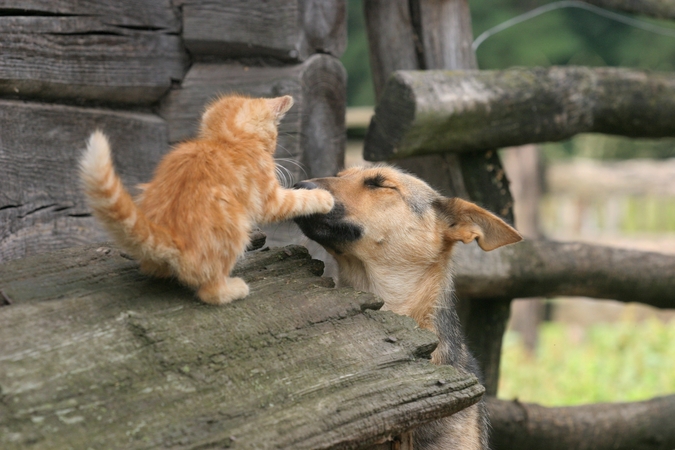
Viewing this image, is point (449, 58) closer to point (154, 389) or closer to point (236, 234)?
point (236, 234)

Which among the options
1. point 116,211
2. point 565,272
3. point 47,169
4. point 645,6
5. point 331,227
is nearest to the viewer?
point 116,211

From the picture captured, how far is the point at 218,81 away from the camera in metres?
4.36

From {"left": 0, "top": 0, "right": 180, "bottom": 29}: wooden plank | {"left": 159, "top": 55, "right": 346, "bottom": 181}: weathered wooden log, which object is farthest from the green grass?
{"left": 0, "top": 0, "right": 180, "bottom": 29}: wooden plank

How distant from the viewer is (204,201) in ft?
8.43

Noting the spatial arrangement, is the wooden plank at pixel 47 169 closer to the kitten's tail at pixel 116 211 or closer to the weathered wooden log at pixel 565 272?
the kitten's tail at pixel 116 211

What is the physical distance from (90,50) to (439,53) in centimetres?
228

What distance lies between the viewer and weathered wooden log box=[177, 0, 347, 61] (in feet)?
13.7

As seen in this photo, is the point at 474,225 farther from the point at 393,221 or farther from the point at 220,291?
the point at 220,291

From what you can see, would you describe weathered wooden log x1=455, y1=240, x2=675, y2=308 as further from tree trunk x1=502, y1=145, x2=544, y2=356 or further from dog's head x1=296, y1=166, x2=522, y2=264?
tree trunk x1=502, y1=145, x2=544, y2=356

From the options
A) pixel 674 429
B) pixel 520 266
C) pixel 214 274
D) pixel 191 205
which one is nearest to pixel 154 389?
pixel 214 274

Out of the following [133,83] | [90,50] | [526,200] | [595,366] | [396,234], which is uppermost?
[90,50]

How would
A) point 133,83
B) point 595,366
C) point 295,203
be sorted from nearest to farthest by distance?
point 295,203, point 133,83, point 595,366

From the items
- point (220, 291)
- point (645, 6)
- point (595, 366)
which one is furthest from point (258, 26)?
point (595, 366)

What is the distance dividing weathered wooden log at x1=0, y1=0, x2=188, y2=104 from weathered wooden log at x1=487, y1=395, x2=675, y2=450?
121 inches
